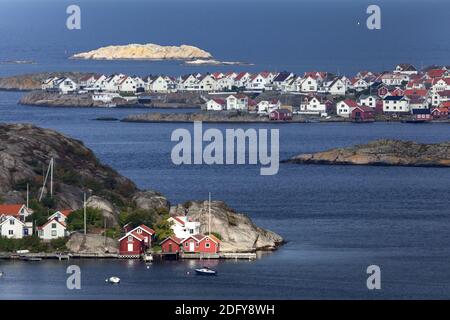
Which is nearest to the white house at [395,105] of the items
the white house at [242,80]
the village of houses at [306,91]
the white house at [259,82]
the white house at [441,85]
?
the village of houses at [306,91]

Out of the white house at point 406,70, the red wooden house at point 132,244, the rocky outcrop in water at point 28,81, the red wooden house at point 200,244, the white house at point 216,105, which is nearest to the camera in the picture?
the red wooden house at point 132,244

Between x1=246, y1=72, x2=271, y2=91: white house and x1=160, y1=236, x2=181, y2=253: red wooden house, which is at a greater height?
x1=246, y1=72, x2=271, y2=91: white house

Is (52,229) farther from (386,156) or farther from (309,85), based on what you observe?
(309,85)

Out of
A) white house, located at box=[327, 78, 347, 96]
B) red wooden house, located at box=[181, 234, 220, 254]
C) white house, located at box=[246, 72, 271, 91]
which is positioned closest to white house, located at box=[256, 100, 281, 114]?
white house, located at box=[327, 78, 347, 96]

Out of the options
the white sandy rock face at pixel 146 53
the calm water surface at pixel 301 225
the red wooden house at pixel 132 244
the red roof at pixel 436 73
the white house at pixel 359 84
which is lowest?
the calm water surface at pixel 301 225

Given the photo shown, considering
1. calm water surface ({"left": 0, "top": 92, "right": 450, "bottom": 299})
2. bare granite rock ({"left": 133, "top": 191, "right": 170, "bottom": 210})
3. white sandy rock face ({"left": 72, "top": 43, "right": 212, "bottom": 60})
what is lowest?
calm water surface ({"left": 0, "top": 92, "right": 450, "bottom": 299})

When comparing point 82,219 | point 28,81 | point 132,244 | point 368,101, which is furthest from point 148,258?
point 28,81

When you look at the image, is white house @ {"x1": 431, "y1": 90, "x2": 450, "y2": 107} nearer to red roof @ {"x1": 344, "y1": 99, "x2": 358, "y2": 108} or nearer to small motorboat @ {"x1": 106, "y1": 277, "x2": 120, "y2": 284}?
red roof @ {"x1": 344, "y1": 99, "x2": 358, "y2": 108}

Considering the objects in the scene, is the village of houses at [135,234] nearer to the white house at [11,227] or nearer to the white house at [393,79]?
the white house at [11,227]
